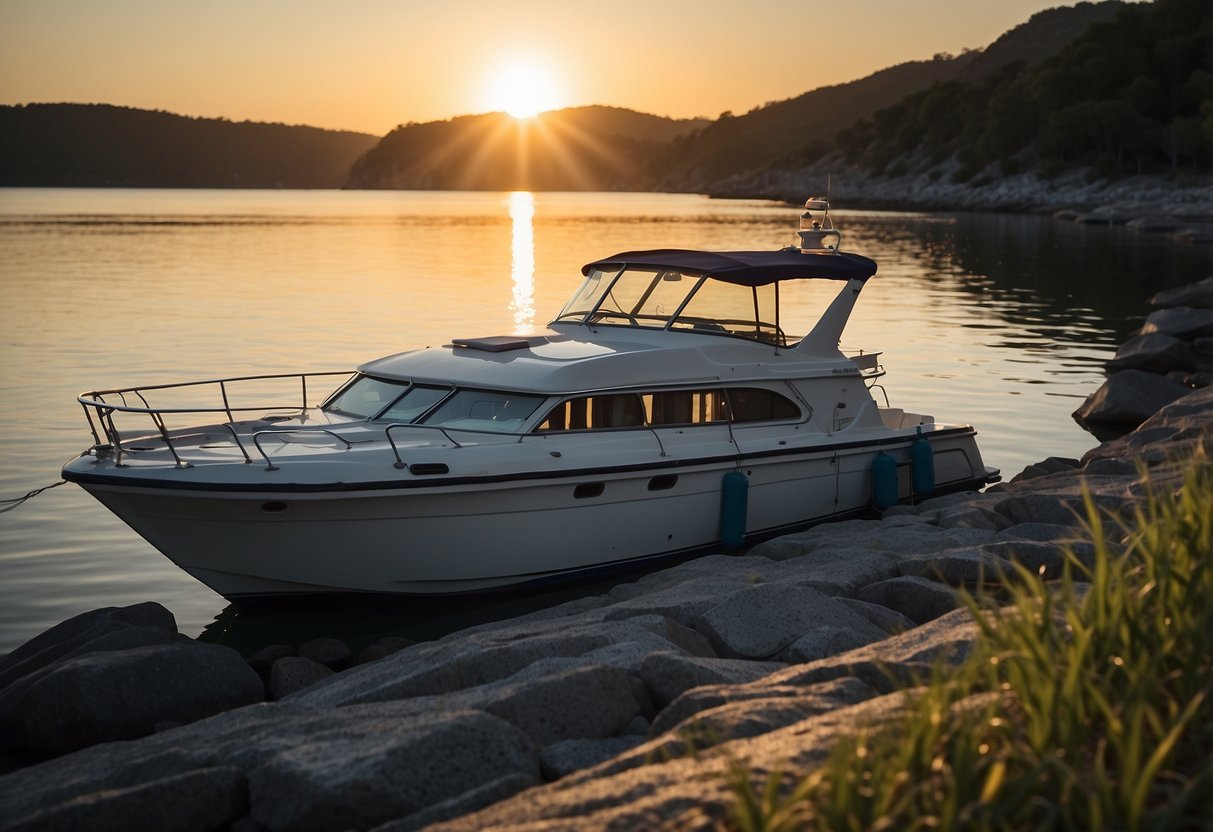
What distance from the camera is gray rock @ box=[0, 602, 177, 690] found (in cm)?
845

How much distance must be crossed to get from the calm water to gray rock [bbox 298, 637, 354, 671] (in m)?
0.76

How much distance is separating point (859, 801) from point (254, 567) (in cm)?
685

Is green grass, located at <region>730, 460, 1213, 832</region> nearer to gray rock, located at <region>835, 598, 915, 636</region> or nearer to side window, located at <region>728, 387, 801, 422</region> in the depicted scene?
gray rock, located at <region>835, 598, 915, 636</region>

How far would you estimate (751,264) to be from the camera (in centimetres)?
1202

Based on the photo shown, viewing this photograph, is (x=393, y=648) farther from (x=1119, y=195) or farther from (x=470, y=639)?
(x=1119, y=195)

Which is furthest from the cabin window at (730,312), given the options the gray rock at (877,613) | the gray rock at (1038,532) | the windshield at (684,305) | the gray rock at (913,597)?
the gray rock at (877,613)

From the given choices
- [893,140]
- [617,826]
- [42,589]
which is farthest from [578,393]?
[893,140]

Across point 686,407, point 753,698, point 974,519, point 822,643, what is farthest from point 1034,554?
point 753,698

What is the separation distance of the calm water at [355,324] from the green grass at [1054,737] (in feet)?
21.2

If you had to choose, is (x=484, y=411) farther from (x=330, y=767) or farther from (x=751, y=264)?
(x=330, y=767)

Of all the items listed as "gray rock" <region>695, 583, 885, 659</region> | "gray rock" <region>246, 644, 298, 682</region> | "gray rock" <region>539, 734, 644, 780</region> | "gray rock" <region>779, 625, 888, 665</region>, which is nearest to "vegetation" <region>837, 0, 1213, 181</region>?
"gray rock" <region>695, 583, 885, 659</region>

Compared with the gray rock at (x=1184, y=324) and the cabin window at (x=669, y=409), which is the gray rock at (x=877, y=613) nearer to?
the cabin window at (x=669, y=409)

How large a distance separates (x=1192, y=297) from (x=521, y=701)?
2711cm

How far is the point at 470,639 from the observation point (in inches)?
316
